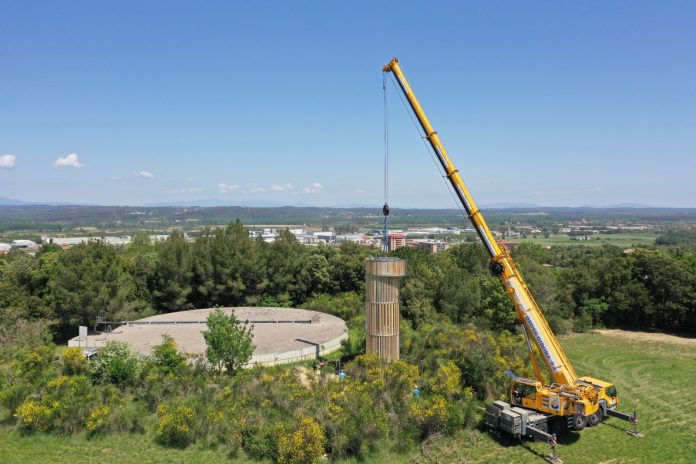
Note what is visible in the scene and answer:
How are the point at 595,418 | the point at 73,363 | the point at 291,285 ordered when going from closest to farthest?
the point at 595,418, the point at 73,363, the point at 291,285

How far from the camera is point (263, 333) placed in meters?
27.9

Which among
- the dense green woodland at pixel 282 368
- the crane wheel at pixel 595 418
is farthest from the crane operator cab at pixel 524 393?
the crane wheel at pixel 595 418

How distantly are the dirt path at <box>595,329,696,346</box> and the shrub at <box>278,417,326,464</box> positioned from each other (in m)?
29.0

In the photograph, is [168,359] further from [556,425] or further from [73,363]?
[556,425]

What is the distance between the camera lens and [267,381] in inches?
720

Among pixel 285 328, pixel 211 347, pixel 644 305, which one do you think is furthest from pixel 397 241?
pixel 211 347

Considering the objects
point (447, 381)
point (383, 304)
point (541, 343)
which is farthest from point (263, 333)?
point (541, 343)

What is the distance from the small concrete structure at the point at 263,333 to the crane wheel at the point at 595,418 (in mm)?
13107

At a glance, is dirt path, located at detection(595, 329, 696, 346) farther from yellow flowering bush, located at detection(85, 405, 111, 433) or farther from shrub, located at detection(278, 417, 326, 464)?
yellow flowering bush, located at detection(85, 405, 111, 433)

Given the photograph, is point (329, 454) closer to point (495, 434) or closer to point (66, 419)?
point (495, 434)

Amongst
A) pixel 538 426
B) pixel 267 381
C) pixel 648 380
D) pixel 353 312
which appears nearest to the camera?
pixel 538 426

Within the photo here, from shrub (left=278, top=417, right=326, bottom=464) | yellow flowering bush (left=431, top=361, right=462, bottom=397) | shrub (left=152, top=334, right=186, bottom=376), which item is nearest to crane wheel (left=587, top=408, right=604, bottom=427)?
yellow flowering bush (left=431, top=361, right=462, bottom=397)

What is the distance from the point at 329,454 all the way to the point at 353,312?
19.0 m

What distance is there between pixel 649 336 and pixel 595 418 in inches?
876
